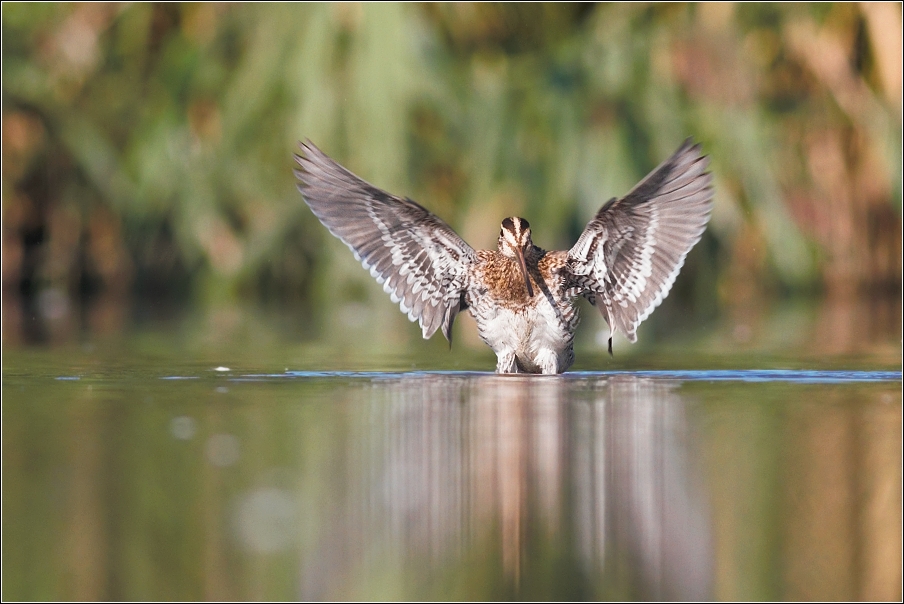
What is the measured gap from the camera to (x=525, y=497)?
348cm

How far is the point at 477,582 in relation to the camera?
2766 millimetres

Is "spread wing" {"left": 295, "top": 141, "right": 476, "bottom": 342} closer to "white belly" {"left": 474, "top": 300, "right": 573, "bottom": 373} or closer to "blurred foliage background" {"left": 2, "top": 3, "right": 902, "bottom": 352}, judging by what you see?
"white belly" {"left": 474, "top": 300, "right": 573, "bottom": 373}

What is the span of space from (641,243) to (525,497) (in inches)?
113

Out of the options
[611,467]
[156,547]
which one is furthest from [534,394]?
[156,547]

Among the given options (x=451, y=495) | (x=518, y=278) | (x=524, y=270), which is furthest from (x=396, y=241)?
(x=451, y=495)

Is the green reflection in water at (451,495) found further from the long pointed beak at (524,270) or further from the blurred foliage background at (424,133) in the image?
the blurred foliage background at (424,133)

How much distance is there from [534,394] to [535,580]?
2.52 m

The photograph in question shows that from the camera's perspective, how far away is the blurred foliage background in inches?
375

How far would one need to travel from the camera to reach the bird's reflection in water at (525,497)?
2863 millimetres

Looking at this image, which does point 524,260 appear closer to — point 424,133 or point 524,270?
point 524,270

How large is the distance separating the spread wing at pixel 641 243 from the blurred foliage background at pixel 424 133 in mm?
3215

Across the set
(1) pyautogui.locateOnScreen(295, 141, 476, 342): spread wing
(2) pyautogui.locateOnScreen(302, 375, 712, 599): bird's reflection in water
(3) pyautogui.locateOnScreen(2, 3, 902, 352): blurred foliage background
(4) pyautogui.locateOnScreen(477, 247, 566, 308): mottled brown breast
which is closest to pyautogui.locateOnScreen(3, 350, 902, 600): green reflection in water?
(2) pyautogui.locateOnScreen(302, 375, 712, 599): bird's reflection in water

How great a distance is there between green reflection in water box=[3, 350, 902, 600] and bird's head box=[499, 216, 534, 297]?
2.49 feet

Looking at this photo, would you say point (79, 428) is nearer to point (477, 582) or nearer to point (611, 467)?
point (611, 467)
